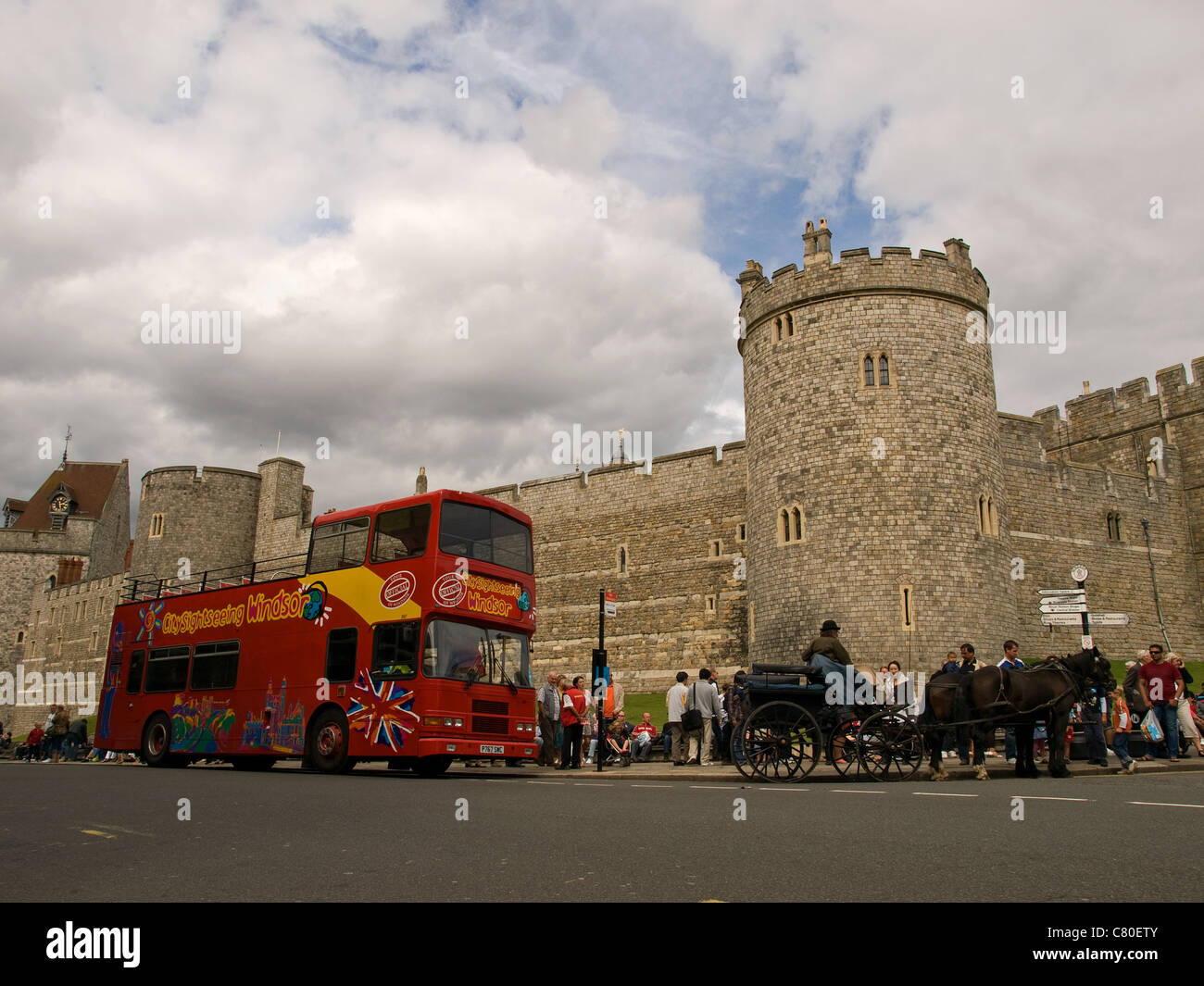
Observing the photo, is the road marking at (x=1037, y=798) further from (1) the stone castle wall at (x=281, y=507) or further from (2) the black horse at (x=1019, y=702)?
(1) the stone castle wall at (x=281, y=507)

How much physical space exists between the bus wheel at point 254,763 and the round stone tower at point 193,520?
25.7 m

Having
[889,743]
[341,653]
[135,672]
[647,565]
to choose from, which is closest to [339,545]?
[341,653]

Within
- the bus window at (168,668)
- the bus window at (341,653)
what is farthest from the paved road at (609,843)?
the bus window at (168,668)

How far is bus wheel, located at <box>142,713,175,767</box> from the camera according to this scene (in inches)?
619

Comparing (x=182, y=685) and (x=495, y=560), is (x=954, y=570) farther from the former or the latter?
(x=182, y=685)

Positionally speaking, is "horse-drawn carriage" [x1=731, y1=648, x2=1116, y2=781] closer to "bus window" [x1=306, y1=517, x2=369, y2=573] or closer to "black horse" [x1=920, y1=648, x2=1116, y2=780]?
"black horse" [x1=920, y1=648, x2=1116, y2=780]

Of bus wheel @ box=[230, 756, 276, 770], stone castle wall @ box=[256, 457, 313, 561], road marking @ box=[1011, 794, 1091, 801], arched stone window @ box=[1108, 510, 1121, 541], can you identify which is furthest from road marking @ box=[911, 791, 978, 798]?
stone castle wall @ box=[256, 457, 313, 561]

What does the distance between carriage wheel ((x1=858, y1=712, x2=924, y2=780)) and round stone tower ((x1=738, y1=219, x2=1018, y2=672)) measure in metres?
9.99

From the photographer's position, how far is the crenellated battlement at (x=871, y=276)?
21.6 metres

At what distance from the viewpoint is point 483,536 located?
12.9 metres

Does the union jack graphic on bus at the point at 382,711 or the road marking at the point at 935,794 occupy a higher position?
the union jack graphic on bus at the point at 382,711

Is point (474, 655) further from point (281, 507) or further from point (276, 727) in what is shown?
point (281, 507)
